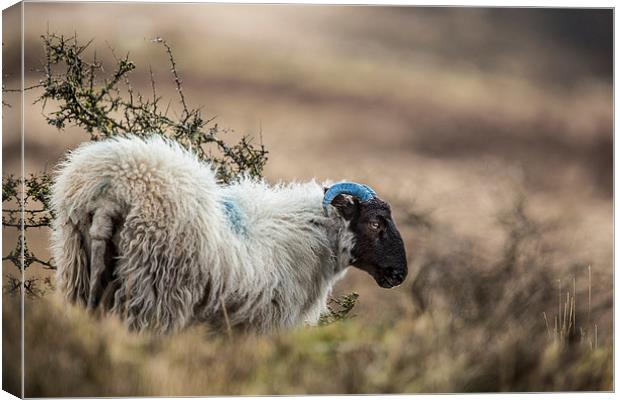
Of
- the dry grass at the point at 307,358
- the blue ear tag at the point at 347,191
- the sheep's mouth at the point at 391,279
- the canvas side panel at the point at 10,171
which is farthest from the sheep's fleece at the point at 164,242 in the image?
the sheep's mouth at the point at 391,279

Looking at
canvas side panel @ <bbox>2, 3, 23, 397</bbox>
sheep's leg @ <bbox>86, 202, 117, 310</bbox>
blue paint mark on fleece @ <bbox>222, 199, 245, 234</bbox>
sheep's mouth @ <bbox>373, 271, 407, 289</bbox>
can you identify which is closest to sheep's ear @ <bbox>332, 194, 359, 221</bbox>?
sheep's mouth @ <bbox>373, 271, 407, 289</bbox>

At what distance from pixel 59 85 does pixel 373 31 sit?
2718 mm

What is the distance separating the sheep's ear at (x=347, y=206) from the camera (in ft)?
34.4

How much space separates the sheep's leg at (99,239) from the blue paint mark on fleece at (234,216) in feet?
3.26

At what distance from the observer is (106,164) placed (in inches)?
Answer: 370

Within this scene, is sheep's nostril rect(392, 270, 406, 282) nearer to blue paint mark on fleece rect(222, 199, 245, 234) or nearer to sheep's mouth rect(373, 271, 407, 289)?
sheep's mouth rect(373, 271, 407, 289)

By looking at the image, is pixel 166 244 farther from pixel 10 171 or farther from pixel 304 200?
pixel 304 200

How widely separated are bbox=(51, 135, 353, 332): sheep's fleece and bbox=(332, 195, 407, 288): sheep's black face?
72cm

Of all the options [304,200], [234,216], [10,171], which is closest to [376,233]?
[304,200]

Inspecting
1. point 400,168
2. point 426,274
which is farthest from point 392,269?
point 400,168

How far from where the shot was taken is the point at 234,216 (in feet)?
32.4

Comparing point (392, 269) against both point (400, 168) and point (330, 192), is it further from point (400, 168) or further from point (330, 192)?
point (400, 168)

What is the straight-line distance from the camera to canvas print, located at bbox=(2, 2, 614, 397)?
882 cm

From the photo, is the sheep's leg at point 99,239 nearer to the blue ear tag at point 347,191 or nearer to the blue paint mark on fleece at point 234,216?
the blue paint mark on fleece at point 234,216
